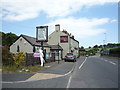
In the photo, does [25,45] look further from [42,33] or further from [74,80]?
[74,80]

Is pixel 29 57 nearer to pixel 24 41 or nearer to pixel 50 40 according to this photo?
pixel 24 41

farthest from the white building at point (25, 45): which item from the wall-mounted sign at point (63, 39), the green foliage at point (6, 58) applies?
the wall-mounted sign at point (63, 39)

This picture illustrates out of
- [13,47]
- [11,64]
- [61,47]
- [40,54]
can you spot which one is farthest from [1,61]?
[61,47]

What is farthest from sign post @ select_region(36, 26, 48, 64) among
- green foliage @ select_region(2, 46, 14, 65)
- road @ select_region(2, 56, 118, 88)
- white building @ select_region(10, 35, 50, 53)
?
white building @ select_region(10, 35, 50, 53)

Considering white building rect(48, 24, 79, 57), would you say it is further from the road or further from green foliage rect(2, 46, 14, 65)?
the road

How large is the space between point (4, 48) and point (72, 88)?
1013 centimetres

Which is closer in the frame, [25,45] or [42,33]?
[42,33]

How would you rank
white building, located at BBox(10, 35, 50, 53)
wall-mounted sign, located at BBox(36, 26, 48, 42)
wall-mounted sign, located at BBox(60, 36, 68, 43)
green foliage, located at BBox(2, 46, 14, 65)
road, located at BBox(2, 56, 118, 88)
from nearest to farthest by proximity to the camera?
road, located at BBox(2, 56, 118, 88), green foliage, located at BBox(2, 46, 14, 65), wall-mounted sign, located at BBox(36, 26, 48, 42), white building, located at BBox(10, 35, 50, 53), wall-mounted sign, located at BBox(60, 36, 68, 43)

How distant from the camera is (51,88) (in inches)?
287

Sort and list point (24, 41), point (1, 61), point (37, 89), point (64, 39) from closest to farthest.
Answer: point (37, 89) → point (1, 61) → point (24, 41) → point (64, 39)

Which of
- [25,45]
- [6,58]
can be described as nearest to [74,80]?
[6,58]

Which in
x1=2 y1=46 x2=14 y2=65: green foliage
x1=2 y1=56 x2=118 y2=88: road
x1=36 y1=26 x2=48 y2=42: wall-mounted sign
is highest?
x1=36 y1=26 x2=48 y2=42: wall-mounted sign

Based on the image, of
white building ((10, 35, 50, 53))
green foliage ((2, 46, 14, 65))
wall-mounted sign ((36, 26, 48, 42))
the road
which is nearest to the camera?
the road

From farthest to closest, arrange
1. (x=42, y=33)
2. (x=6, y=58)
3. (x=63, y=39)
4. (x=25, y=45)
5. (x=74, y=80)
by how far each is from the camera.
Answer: (x=63, y=39) < (x=25, y=45) < (x=42, y=33) < (x=6, y=58) < (x=74, y=80)
